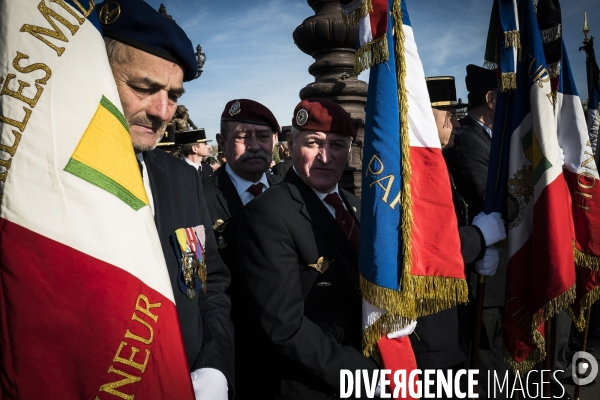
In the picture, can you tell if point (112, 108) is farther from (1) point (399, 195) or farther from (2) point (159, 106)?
(1) point (399, 195)

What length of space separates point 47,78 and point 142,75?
0.54m

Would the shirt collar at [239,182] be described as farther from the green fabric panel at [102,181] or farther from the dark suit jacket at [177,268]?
the green fabric panel at [102,181]

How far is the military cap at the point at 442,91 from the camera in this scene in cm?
357

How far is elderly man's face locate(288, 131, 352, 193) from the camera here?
2.33m

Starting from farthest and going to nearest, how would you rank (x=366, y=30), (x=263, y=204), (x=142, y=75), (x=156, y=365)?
(x=366, y=30)
(x=263, y=204)
(x=142, y=75)
(x=156, y=365)

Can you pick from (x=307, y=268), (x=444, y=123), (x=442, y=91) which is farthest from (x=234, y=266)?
(x=442, y=91)

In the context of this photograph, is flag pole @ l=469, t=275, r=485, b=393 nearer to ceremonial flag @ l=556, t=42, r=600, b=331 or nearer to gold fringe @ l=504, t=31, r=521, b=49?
ceremonial flag @ l=556, t=42, r=600, b=331

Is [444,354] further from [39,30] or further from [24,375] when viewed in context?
[39,30]

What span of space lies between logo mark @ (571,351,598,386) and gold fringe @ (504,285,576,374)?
1533 millimetres

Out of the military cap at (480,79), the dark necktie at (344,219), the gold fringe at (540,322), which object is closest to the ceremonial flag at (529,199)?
the gold fringe at (540,322)

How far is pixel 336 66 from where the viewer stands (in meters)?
4.13

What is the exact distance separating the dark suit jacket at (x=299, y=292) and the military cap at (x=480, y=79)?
85.6 inches

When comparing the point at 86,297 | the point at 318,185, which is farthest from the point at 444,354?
the point at 86,297

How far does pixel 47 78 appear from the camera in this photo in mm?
919
